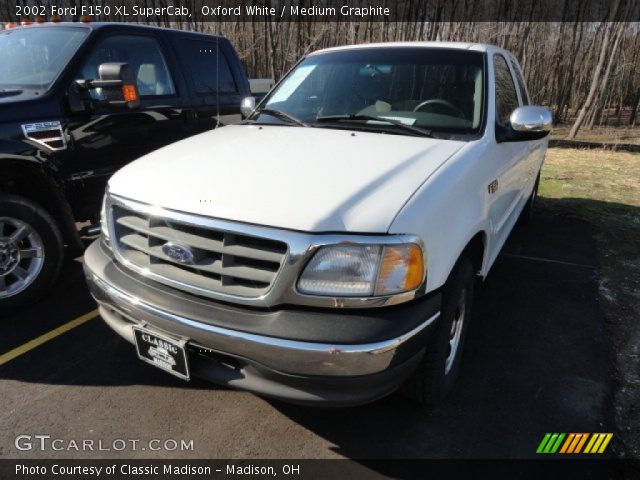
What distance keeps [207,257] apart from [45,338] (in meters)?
1.93

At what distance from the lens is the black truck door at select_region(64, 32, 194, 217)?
3686 millimetres

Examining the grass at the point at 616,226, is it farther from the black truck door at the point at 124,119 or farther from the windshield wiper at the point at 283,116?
the black truck door at the point at 124,119

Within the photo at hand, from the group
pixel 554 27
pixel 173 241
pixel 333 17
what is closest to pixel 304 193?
pixel 173 241

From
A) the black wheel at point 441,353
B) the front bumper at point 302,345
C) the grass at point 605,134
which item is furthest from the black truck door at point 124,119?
the grass at point 605,134

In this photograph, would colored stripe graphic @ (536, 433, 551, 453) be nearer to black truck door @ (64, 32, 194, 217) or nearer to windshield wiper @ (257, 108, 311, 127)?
windshield wiper @ (257, 108, 311, 127)

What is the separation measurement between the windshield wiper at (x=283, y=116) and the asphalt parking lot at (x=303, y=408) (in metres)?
1.78

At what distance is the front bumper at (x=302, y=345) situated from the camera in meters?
1.79

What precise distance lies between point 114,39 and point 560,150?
11678 mm

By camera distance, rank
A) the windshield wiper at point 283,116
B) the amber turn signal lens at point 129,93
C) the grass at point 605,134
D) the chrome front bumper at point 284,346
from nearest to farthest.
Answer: the chrome front bumper at point 284,346 < the windshield wiper at point 283,116 < the amber turn signal lens at point 129,93 < the grass at point 605,134

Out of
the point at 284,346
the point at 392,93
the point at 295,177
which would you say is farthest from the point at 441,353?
the point at 392,93

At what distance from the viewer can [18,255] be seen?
3379 mm

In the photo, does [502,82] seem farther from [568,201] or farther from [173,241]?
[568,201]

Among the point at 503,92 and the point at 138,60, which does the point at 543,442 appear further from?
the point at 138,60

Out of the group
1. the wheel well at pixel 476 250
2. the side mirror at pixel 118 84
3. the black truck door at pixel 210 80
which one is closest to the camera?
the wheel well at pixel 476 250
